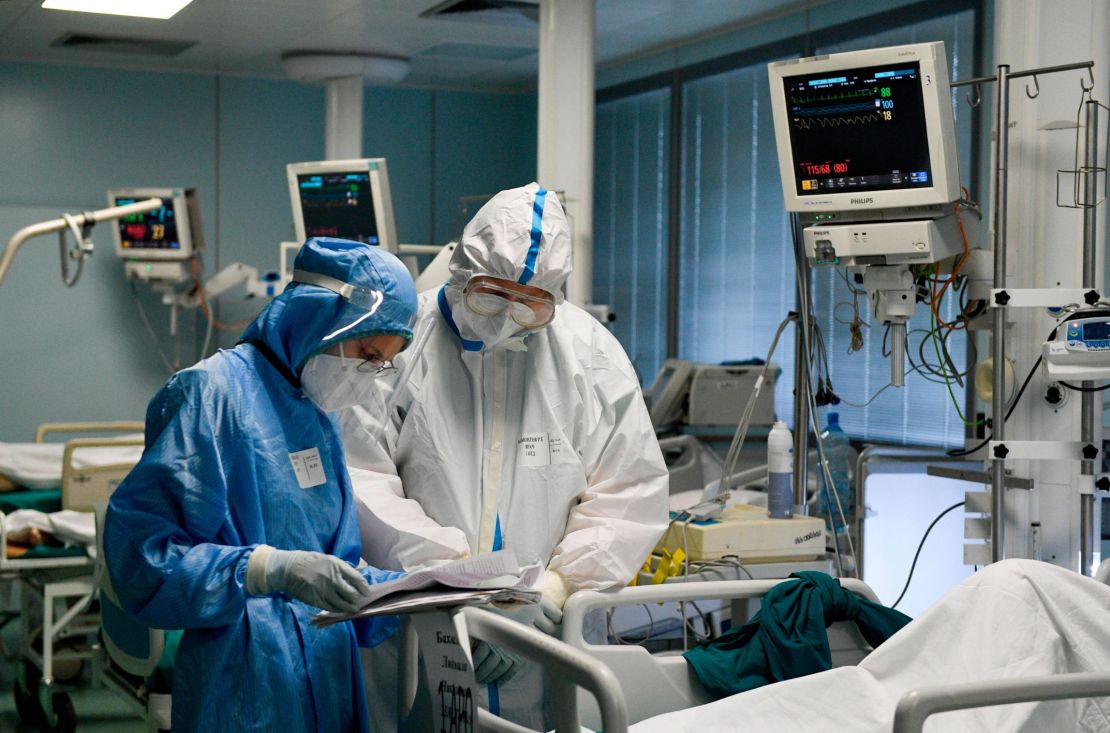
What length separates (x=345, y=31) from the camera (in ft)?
20.5

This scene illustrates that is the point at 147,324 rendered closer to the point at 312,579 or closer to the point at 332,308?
the point at 332,308

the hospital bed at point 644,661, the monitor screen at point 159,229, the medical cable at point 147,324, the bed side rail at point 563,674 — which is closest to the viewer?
the bed side rail at point 563,674

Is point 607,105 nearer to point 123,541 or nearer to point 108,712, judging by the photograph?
point 108,712

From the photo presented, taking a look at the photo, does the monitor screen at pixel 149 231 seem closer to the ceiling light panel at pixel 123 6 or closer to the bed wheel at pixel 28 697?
the ceiling light panel at pixel 123 6

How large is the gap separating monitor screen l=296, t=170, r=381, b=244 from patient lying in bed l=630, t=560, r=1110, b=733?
11.5 ft

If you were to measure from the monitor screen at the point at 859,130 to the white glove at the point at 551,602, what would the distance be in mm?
1283

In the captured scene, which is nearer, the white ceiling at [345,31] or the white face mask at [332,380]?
the white face mask at [332,380]

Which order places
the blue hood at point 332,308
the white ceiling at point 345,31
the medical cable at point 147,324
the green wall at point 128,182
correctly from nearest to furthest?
the blue hood at point 332,308 < the white ceiling at point 345,31 < the green wall at point 128,182 < the medical cable at point 147,324

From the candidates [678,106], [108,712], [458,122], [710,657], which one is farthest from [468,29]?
[710,657]

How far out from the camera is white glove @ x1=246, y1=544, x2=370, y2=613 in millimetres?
1834

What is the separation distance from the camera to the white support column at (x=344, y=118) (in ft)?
22.6

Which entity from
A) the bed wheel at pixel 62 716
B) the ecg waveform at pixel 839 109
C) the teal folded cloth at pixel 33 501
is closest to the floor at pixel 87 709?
the bed wheel at pixel 62 716

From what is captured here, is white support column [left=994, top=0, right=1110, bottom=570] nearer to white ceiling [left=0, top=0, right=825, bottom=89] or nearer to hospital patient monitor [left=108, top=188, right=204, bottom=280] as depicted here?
white ceiling [left=0, top=0, right=825, bottom=89]

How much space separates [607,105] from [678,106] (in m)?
0.86
